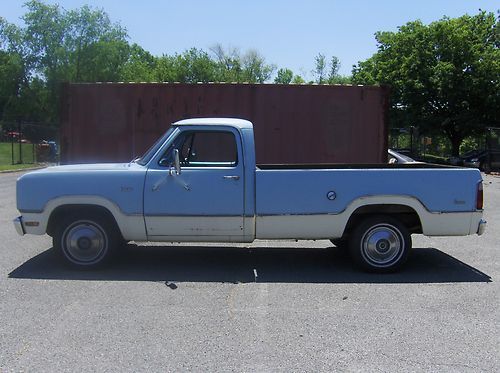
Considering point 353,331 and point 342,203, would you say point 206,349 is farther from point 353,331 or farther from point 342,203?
point 342,203

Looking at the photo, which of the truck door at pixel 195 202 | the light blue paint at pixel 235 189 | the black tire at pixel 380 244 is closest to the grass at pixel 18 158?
the light blue paint at pixel 235 189

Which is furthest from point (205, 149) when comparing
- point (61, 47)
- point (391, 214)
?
point (61, 47)

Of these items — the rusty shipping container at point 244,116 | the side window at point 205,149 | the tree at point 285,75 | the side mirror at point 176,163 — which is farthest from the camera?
the tree at point 285,75

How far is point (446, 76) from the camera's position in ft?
116

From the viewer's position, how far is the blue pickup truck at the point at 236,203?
259 inches

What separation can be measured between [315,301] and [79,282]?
2774 millimetres

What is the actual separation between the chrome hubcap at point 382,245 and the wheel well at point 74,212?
3192mm

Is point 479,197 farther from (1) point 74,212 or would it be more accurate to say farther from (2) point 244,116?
(2) point 244,116

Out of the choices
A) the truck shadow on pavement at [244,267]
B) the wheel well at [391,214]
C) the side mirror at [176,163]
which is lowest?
the truck shadow on pavement at [244,267]

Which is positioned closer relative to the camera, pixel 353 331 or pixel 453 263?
pixel 353 331

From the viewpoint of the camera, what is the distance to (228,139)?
22.6ft

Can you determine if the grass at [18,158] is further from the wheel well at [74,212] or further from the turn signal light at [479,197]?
the turn signal light at [479,197]

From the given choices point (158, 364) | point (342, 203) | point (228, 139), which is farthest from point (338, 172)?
point (158, 364)

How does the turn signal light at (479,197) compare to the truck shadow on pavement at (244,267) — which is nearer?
the truck shadow on pavement at (244,267)
